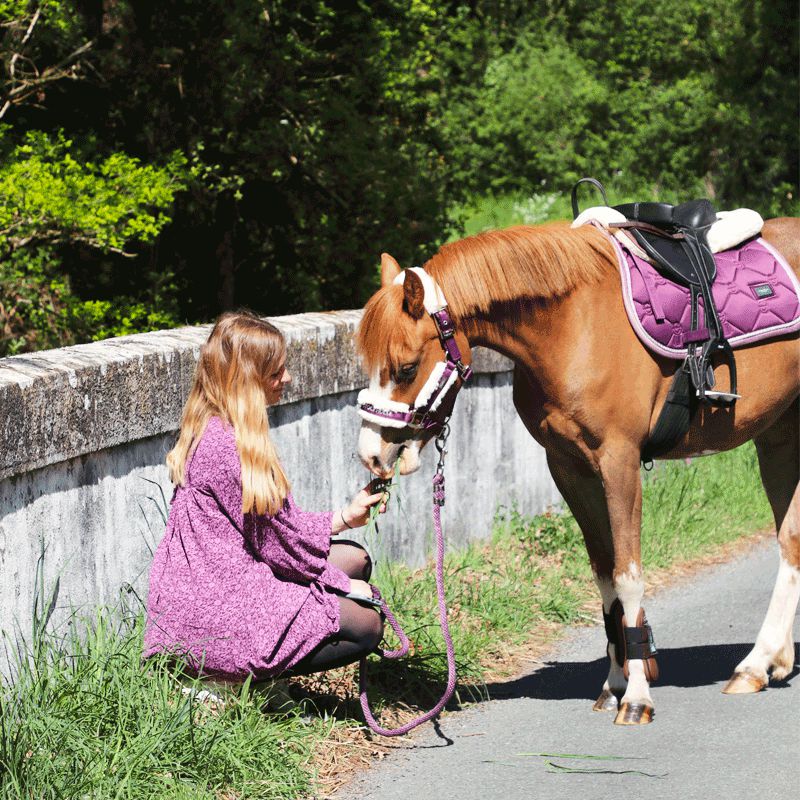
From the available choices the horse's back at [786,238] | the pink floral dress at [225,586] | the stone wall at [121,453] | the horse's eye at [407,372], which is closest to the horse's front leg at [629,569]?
the horse's eye at [407,372]

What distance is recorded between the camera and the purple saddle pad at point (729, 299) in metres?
4.73

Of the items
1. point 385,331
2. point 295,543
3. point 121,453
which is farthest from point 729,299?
point 121,453

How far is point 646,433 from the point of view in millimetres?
4781

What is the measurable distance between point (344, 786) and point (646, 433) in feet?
5.78

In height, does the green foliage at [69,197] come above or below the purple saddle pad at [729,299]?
above

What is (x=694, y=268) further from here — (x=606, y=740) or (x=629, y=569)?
(x=606, y=740)

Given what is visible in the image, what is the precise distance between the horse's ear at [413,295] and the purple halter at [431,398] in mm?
54

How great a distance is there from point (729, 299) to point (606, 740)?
5.92 feet

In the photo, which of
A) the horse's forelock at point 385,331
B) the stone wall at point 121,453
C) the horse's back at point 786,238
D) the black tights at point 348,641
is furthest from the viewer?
the horse's back at point 786,238

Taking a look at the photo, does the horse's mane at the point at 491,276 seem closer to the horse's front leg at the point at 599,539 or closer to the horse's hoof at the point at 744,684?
the horse's front leg at the point at 599,539

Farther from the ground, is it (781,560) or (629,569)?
(629,569)

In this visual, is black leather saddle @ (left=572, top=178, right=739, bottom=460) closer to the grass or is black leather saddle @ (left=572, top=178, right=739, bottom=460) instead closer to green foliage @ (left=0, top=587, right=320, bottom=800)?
the grass

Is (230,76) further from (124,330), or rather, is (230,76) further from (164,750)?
(164,750)

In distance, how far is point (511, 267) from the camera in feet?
14.9
